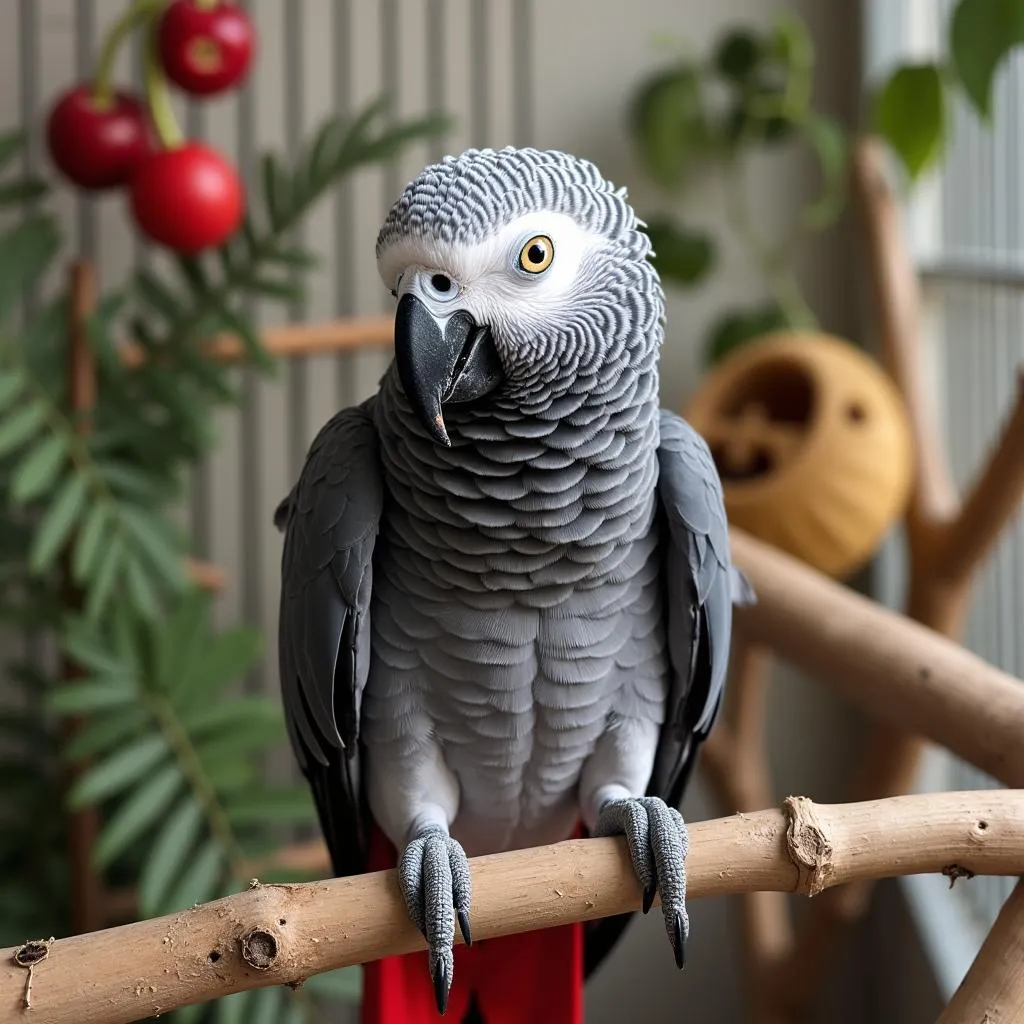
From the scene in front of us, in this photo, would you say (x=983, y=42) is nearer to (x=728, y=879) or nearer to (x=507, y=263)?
(x=507, y=263)

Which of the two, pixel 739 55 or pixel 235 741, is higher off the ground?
pixel 739 55

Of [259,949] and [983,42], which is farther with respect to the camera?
[983,42]

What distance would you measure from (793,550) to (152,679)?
78cm

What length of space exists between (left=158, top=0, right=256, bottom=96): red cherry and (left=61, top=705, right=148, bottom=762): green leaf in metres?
0.67

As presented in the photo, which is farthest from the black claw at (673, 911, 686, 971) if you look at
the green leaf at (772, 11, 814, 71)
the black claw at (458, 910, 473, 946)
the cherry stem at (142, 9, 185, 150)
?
the green leaf at (772, 11, 814, 71)

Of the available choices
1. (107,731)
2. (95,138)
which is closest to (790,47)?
(95,138)

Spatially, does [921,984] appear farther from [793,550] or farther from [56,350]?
[56,350]

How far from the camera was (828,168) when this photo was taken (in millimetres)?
1576

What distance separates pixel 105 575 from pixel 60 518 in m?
0.07

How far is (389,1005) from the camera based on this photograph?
73 centimetres

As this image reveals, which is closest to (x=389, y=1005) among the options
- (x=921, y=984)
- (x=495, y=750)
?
(x=495, y=750)

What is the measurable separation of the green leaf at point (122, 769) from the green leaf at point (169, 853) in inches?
2.3

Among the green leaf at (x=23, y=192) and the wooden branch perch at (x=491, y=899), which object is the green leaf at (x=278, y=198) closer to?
the green leaf at (x=23, y=192)

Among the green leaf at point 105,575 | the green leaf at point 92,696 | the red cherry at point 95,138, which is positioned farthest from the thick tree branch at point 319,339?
the green leaf at point 92,696
